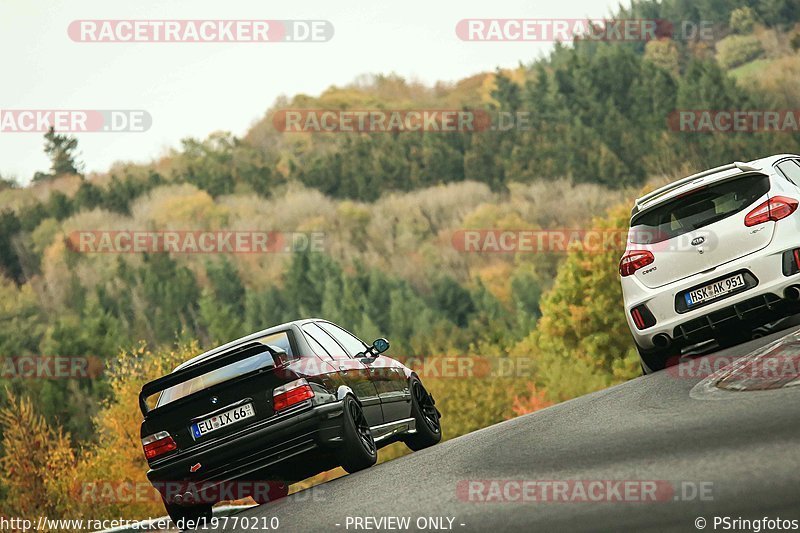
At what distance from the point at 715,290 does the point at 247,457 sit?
5.08 m

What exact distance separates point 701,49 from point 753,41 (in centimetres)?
966

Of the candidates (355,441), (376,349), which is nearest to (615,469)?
(355,441)

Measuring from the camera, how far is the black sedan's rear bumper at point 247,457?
10570 mm

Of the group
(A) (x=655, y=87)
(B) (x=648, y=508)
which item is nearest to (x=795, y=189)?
(B) (x=648, y=508)

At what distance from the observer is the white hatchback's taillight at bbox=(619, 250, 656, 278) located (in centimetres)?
1266

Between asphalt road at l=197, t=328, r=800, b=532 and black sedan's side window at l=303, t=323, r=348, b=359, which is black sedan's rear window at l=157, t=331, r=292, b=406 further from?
asphalt road at l=197, t=328, r=800, b=532

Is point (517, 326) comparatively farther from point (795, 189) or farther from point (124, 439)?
point (795, 189)

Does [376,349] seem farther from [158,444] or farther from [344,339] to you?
[158,444]

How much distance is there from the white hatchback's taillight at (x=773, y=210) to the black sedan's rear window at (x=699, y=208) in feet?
0.41

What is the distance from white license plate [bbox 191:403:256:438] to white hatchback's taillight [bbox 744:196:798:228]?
210 inches

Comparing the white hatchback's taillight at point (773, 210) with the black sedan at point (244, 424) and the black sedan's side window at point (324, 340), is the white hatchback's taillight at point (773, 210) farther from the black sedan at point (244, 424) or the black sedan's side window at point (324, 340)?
the black sedan at point (244, 424)

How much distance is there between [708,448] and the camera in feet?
25.7

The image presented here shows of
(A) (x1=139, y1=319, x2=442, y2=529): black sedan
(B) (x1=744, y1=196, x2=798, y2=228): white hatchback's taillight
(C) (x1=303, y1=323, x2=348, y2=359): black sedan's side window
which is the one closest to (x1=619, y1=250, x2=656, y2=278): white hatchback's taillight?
(B) (x1=744, y1=196, x2=798, y2=228): white hatchback's taillight

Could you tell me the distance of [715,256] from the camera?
12.3 m
